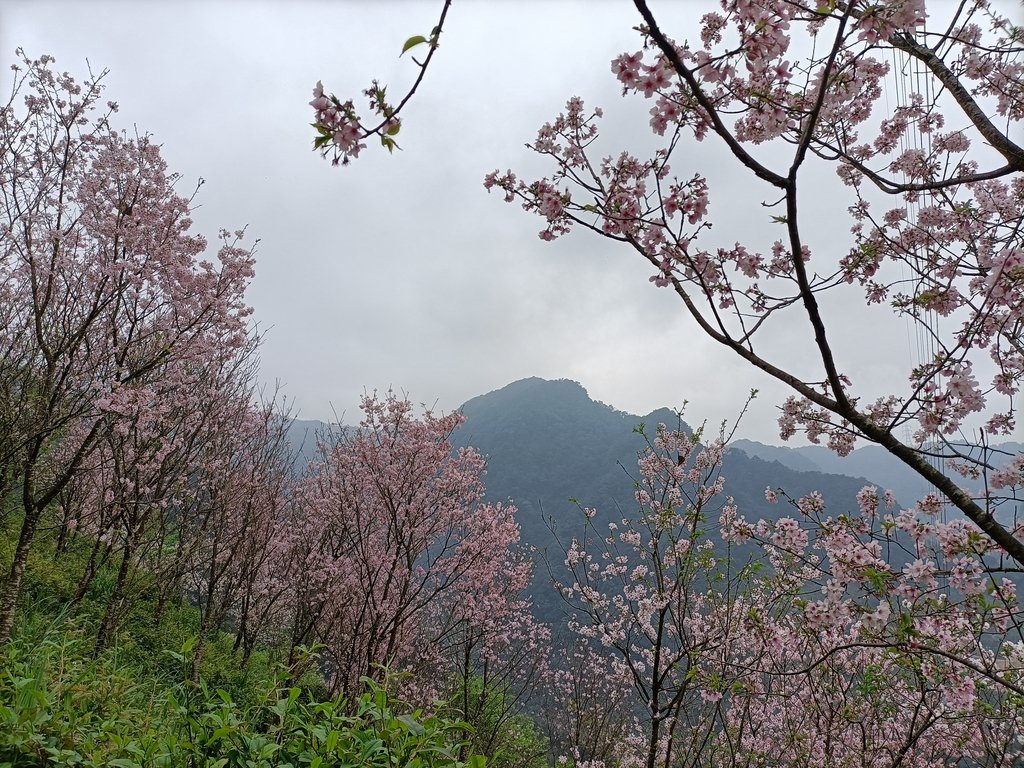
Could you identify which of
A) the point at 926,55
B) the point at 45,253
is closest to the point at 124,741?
the point at 45,253

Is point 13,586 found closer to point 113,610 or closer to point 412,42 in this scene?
point 113,610

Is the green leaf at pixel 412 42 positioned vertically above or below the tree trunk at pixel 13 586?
above

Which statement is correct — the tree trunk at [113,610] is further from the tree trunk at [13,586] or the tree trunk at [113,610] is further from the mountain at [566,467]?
the mountain at [566,467]

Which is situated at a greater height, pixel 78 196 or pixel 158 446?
pixel 78 196

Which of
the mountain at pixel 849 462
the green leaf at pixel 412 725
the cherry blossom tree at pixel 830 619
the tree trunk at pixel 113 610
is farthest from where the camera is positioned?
the mountain at pixel 849 462

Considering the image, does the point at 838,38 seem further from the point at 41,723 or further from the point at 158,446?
the point at 158,446

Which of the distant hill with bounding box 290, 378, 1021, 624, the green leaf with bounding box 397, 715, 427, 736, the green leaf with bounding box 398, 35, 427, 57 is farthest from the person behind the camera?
the distant hill with bounding box 290, 378, 1021, 624

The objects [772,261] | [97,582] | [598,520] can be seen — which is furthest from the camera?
[598,520]

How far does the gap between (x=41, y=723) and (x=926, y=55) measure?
646 cm

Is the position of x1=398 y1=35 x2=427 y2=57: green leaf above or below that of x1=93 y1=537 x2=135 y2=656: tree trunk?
above

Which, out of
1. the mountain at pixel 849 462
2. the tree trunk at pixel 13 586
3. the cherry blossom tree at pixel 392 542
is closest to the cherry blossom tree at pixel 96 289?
the tree trunk at pixel 13 586

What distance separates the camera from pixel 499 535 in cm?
1103

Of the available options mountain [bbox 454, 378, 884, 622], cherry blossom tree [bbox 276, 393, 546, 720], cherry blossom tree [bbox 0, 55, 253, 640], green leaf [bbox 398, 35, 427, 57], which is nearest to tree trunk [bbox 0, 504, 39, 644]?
cherry blossom tree [bbox 0, 55, 253, 640]

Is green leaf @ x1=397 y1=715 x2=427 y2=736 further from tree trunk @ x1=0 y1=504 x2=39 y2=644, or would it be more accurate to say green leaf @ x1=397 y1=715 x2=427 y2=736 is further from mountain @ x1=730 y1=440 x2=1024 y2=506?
mountain @ x1=730 y1=440 x2=1024 y2=506
